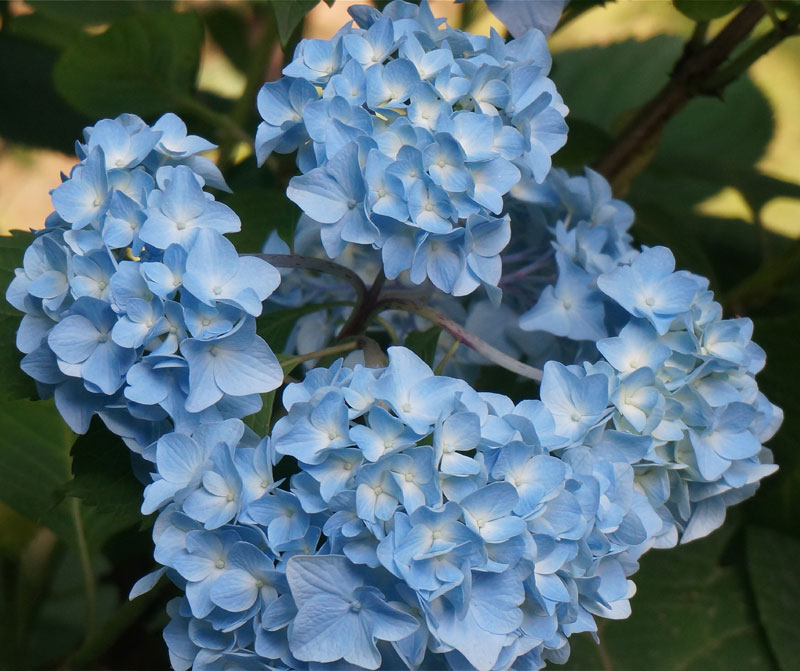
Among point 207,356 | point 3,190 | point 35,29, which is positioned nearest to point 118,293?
point 207,356

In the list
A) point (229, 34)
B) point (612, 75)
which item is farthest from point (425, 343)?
point (229, 34)

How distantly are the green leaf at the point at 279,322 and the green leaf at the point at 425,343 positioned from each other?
47 millimetres

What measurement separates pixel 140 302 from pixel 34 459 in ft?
1.26

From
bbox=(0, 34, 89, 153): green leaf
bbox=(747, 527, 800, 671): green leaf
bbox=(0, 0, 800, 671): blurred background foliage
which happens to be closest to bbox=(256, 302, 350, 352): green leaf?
bbox=(0, 0, 800, 671): blurred background foliage

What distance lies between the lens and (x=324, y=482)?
14.8 inches

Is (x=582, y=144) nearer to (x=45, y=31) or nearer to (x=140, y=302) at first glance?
(x=140, y=302)

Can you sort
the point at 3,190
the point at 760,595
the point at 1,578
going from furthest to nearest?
the point at 3,190 < the point at 1,578 < the point at 760,595

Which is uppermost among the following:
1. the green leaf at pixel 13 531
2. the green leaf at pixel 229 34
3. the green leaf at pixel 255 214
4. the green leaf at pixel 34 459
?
the green leaf at pixel 255 214

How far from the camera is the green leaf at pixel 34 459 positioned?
27.1 inches

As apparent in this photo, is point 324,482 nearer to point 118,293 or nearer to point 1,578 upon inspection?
point 118,293

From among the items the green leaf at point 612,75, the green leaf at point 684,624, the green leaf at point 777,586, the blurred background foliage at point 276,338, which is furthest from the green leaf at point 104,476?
the green leaf at point 612,75

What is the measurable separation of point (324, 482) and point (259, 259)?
10 cm

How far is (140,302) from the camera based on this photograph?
1.26 ft

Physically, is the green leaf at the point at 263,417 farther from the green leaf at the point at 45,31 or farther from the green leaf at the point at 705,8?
the green leaf at the point at 45,31
